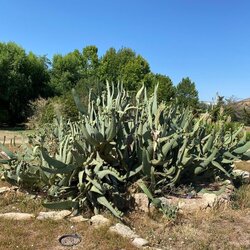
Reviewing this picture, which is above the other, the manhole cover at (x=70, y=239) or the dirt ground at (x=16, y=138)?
the dirt ground at (x=16, y=138)

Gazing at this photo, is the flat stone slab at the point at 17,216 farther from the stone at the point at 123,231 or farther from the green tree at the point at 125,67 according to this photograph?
the green tree at the point at 125,67

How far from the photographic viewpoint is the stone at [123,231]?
412 cm

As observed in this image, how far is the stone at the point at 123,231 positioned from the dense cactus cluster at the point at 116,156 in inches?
9.8

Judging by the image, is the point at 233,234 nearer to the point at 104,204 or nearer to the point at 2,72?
the point at 104,204

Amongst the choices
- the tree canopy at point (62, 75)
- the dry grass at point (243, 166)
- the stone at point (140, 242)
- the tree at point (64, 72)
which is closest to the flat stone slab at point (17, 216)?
the stone at point (140, 242)

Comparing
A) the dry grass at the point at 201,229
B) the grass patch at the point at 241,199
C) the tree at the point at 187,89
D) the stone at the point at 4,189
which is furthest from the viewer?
the tree at the point at 187,89

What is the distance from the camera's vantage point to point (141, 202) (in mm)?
4977

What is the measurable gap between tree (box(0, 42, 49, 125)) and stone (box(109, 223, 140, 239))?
922 inches

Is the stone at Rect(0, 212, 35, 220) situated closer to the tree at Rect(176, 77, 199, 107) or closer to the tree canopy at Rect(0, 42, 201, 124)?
the tree canopy at Rect(0, 42, 201, 124)

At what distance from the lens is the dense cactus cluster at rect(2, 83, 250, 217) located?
4.85 m

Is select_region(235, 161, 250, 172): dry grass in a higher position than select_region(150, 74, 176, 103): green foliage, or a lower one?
lower

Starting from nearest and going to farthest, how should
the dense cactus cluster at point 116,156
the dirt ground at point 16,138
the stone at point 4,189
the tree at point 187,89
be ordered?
the dense cactus cluster at point 116,156 → the stone at point 4,189 → the dirt ground at point 16,138 → the tree at point 187,89

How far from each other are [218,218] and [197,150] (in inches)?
49.4

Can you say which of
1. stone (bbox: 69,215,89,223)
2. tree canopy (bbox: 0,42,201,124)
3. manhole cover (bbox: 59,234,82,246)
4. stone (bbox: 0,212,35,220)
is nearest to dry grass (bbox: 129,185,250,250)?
stone (bbox: 69,215,89,223)
